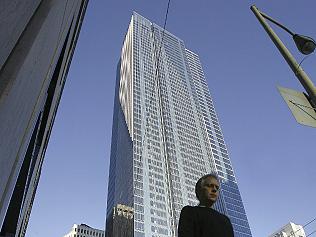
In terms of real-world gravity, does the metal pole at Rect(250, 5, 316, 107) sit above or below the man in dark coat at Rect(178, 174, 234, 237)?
above

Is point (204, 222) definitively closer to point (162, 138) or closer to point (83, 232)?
point (83, 232)

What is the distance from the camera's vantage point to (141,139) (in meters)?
117

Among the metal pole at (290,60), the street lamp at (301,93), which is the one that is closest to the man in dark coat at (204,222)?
the street lamp at (301,93)

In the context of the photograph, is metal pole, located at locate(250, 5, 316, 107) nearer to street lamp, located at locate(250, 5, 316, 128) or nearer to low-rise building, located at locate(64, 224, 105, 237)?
street lamp, located at locate(250, 5, 316, 128)

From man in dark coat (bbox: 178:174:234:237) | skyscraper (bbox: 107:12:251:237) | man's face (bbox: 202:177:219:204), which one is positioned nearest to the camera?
man in dark coat (bbox: 178:174:234:237)

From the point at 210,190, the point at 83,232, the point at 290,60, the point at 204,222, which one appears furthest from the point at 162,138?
the point at 204,222

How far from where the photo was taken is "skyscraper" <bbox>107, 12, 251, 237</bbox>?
339ft

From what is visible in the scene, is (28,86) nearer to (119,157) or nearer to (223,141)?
(119,157)

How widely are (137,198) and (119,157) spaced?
102 feet

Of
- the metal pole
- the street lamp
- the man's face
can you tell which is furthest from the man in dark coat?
the metal pole

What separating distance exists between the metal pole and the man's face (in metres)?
2.25

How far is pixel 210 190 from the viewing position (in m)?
3.03

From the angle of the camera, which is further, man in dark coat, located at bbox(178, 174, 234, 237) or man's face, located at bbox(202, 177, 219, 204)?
man's face, located at bbox(202, 177, 219, 204)

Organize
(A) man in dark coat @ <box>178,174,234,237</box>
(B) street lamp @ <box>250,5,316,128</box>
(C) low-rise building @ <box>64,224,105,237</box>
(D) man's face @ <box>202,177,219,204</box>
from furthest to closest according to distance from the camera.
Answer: (C) low-rise building @ <box>64,224,105,237</box>
(B) street lamp @ <box>250,5,316,128</box>
(D) man's face @ <box>202,177,219,204</box>
(A) man in dark coat @ <box>178,174,234,237</box>
